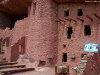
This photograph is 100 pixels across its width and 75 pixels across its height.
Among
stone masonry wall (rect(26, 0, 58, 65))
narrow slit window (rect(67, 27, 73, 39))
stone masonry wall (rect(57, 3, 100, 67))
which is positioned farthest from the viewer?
narrow slit window (rect(67, 27, 73, 39))

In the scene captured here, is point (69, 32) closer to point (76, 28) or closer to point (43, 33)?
point (76, 28)

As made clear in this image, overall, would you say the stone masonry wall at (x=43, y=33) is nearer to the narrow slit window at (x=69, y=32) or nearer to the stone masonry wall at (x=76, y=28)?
the stone masonry wall at (x=76, y=28)

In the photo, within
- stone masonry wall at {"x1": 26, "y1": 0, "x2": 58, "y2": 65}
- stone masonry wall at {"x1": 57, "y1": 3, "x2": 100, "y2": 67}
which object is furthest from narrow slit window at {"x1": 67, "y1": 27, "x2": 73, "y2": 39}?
stone masonry wall at {"x1": 26, "y1": 0, "x2": 58, "y2": 65}

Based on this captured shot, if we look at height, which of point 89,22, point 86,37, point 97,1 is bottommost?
point 86,37

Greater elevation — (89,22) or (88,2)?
(88,2)

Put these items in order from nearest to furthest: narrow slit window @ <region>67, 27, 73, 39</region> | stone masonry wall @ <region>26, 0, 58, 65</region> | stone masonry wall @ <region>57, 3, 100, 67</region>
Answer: stone masonry wall @ <region>57, 3, 100, 67</region> < stone masonry wall @ <region>26, 0, 58, 65</region> < narrow slit window @ <region>67, 27, 73, 39</region>

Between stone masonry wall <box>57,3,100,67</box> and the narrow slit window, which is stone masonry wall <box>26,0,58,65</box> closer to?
stone masonry wall <box>57,3,100,67</box>

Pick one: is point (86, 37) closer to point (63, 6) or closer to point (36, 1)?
point (63, 6)

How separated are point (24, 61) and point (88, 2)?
8218 millimetres

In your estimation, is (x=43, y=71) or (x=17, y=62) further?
(x=17, y=62)

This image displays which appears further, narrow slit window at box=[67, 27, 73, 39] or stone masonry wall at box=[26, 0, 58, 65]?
narrow slit window at box=[67, 27, 73, 39]

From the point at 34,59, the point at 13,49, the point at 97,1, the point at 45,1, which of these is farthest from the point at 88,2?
the point at 13,49

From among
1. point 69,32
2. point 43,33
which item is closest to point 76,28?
point 69,32

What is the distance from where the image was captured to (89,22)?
15.6 meters
